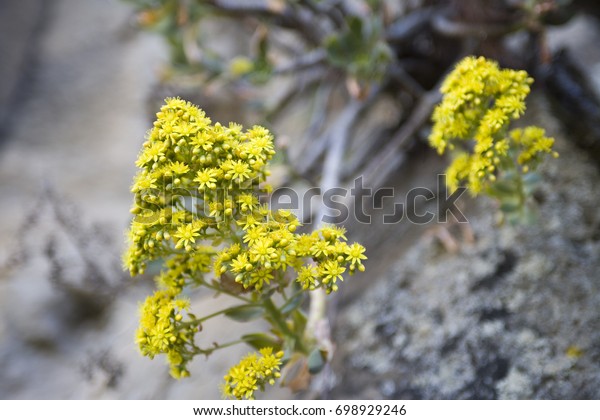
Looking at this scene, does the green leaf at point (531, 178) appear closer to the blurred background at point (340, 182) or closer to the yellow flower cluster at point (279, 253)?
the blurred background at point (340, 182)

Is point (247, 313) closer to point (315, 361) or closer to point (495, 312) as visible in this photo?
point (315, 361)

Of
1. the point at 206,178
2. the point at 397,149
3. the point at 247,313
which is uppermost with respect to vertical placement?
the point at 397,149

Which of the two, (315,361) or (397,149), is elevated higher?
(397,149)

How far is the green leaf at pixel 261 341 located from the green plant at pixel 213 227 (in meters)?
0.07

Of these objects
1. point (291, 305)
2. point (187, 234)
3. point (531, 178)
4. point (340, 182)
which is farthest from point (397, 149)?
point (187, 234)

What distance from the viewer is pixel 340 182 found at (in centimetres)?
170

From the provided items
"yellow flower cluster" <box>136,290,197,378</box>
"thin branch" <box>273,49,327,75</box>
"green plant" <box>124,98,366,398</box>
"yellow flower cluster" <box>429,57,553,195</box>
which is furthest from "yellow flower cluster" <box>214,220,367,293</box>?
"thin branch" <box>273,49,327,75</box>

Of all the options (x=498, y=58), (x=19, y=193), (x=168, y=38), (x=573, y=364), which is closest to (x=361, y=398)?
(x=573, y=364)

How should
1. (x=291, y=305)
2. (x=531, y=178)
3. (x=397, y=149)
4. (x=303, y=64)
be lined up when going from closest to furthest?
(x=291, y=305), (x=531, y=178), (x=397, y=149), (x=303, y=64)

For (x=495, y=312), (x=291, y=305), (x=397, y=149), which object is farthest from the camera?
(x=397, y=149)

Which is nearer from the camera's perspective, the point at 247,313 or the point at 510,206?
the point at 247,313

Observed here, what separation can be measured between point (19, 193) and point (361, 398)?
61.1 inches

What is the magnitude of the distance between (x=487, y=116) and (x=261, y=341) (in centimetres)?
54

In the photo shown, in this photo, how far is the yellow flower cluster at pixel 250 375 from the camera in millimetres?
917
